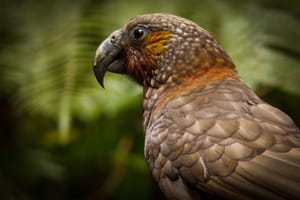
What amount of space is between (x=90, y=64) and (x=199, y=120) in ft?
2.99

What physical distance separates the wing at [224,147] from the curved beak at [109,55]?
0.95ft

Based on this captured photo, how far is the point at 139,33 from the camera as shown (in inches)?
97.8

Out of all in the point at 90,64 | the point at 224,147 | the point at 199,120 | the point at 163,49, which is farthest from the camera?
the point at 90,64

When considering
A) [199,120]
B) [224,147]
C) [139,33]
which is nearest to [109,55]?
[139,33]

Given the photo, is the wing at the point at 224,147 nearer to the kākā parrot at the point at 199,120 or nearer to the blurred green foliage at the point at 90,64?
the kākā parrot at the point at 199,120

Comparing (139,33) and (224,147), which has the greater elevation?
(139,33)

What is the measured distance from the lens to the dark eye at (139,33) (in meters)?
2.48

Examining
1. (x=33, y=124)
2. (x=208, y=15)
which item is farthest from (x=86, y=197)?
(x=208, y=15)

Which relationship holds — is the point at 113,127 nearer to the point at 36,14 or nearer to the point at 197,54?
the point at 36,14

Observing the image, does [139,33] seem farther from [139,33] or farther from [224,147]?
[224,147]

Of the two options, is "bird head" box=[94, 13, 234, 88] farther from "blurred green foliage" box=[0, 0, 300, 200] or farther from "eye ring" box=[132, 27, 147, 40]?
"blurred green foliage" box=[0, 0, 300, 200]

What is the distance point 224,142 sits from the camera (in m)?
2.11

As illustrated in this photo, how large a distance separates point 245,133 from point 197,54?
41cm

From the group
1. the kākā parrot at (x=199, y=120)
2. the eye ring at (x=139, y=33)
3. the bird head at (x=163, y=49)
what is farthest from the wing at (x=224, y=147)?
the eye ring at (x=139, y=33)
